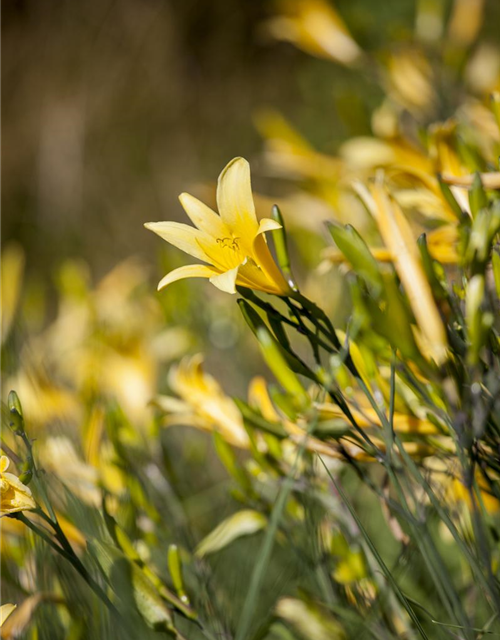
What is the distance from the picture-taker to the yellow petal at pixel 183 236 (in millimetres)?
336

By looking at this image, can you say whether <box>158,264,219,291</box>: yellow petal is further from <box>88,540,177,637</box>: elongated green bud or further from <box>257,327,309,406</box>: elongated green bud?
<box>88,540,177,637</box>: elongated green bud

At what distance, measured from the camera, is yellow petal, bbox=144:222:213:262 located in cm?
34

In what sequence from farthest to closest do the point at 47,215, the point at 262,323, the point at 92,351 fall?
the point at 47,215 < the point at 92,351 < the point at 262,323

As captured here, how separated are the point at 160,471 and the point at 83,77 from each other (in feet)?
9.22

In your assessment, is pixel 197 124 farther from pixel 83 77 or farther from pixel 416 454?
pixel 416 454

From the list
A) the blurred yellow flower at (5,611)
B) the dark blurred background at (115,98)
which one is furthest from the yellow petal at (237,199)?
the dark blurred background at (115,98)

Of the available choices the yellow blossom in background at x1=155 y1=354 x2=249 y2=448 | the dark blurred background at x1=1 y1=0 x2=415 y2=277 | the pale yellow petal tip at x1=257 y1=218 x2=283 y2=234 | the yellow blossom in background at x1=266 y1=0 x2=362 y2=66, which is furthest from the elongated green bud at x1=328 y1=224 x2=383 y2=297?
the dark blurred background at x1=1 y1=0 x2=415 y2=277

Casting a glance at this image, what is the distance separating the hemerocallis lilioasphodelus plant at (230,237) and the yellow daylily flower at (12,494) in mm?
122

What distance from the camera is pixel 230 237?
0.35 metres

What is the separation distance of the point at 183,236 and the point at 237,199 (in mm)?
38

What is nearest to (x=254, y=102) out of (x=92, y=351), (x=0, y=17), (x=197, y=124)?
(x=197, y=124)

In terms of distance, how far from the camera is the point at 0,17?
9.66ft

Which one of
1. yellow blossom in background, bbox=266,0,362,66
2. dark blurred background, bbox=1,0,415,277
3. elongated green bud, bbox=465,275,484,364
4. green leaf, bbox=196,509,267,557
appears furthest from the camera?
dark blurred background, bbox=1,0,415,277

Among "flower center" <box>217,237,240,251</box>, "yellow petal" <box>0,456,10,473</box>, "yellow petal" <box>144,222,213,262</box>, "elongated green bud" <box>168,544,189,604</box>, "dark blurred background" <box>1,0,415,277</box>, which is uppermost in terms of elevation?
"dark blurred background" <box>1,0,415,277</box>
